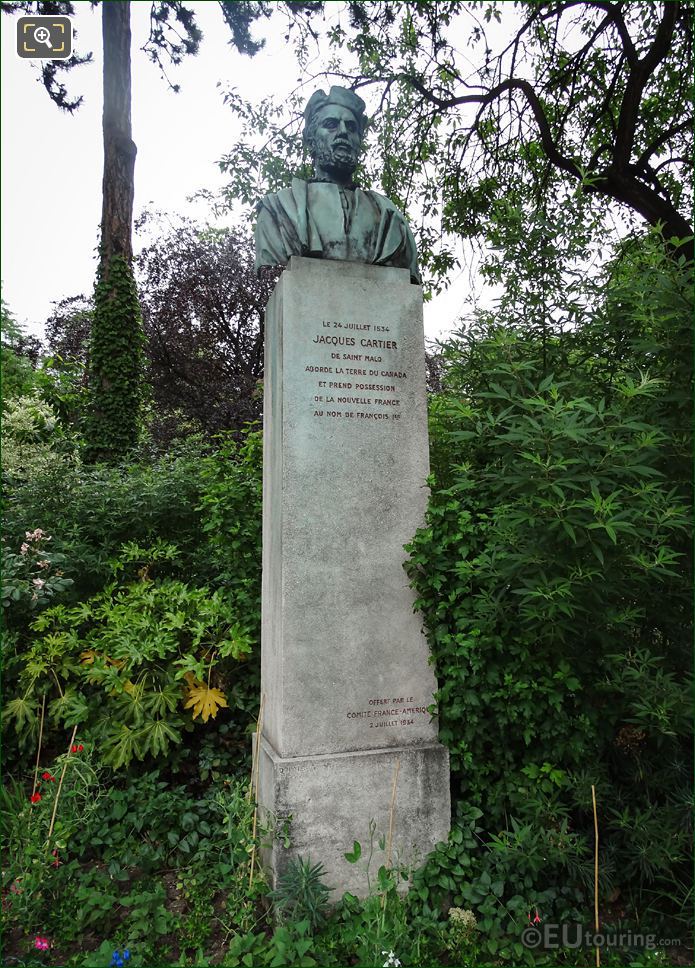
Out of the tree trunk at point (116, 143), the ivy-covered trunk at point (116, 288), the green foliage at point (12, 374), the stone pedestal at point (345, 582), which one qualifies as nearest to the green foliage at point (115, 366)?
the ivy-covered trunk at point (116, 288)

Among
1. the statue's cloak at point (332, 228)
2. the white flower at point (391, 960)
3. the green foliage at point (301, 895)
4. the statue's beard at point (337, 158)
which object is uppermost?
the statue's beard at point (337, 158)

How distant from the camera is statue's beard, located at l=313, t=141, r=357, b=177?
4238 mm

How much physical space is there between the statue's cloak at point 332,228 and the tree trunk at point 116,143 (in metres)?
7.58

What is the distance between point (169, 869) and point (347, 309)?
349cm

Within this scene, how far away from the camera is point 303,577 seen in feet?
12.0

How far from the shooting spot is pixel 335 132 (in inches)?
166

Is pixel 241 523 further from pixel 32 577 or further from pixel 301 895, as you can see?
pixel 301 895

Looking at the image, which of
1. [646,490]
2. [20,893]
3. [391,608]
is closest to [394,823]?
[391,608]

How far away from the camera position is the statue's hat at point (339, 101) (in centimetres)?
421

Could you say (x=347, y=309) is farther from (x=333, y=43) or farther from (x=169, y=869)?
(x=333, y=43)
